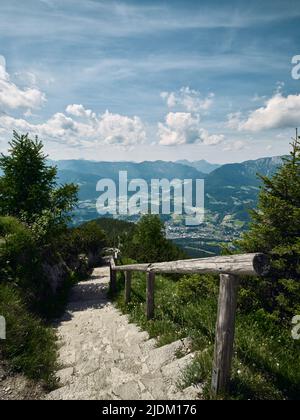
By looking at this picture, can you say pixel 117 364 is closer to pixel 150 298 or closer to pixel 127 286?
pixel 150 298

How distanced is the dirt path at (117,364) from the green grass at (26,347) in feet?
1.00

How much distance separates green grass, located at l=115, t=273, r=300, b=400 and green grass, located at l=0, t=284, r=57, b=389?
229 cm

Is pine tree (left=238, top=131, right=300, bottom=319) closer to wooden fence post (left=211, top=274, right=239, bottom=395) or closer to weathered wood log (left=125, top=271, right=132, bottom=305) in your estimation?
wooden fence post (left=211, top=274, right=239, bottom=395)

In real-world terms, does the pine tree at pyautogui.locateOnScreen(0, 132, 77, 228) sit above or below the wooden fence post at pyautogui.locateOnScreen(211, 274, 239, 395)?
above

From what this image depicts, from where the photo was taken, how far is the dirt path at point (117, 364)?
446 cm

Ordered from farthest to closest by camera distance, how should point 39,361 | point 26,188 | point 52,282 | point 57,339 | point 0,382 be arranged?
point 26,188
point 52,282
point 57,339
point 39,361
point 0,382

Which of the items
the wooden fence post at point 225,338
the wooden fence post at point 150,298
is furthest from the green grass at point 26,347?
the wooden fence post at point 225,338

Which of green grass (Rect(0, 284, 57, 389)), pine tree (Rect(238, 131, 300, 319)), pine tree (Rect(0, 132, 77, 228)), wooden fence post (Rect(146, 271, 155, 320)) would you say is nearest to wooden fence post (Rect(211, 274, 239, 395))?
pine tree (Rect(238, 131, 300, 319))

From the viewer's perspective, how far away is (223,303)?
385cm

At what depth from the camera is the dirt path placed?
14.6 feet

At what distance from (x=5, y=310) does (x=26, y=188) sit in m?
9.70
